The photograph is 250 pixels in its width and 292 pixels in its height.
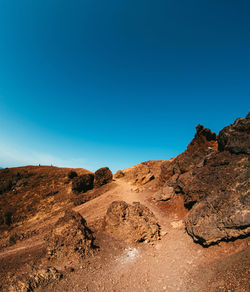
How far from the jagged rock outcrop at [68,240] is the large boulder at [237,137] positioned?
14117 millimetres

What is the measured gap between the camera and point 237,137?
13320mm

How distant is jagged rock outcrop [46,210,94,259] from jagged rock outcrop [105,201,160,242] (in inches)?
92.6

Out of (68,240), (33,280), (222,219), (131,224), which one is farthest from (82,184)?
(222,219)

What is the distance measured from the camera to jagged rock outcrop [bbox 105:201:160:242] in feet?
38.4

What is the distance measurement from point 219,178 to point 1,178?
41423 millimetres

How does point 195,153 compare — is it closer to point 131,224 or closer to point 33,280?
point 131,224

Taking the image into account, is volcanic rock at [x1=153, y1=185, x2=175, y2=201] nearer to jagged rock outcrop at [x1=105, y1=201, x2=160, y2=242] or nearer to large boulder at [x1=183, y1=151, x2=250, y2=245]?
large boulder at [x1=183, y1=151, x2=250, y2=245]

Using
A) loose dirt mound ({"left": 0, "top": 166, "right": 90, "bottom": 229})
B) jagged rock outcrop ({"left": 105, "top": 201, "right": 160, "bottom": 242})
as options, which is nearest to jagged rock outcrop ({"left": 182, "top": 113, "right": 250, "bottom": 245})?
jagged rock outcrop ({"left": 105, "top": 201, "right": 160, "bottom": 242})

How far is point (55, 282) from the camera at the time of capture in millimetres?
7422

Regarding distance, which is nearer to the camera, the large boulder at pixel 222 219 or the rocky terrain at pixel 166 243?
the rocky terrain at pixel 166 243

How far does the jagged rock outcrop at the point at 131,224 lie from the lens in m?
11.7

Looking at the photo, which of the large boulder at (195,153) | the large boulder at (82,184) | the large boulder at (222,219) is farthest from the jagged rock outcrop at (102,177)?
the large boulder at (222,219)

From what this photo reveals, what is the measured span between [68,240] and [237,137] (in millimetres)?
16002

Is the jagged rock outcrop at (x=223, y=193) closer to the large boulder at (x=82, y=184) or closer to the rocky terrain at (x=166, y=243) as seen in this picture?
the rocky terrain at (x=166, y=243)
